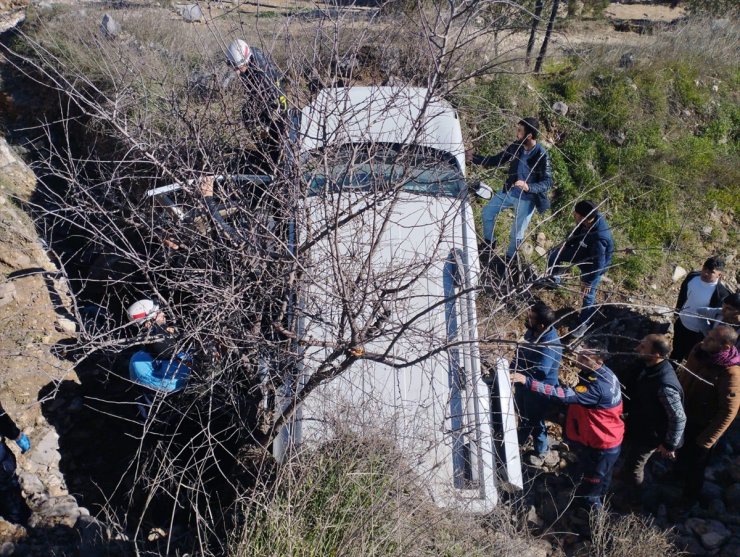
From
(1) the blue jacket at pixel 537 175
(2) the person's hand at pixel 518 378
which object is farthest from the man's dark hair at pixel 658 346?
(1) the blue jacket at pixel 537 175

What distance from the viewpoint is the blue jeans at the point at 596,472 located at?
4.44 m

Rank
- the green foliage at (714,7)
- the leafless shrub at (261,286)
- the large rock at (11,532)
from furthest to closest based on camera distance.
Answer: the green foliage at (714,7) → the large rock at (11,532) → the leafless shrub at (261,286)

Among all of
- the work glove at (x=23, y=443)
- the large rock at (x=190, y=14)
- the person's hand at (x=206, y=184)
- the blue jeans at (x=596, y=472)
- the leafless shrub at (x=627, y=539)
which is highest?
the large rock at (x=190, y=14)

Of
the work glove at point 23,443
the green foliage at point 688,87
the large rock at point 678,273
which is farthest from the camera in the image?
the green foliage at point 688,87

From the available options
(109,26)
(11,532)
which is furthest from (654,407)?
(109,26)

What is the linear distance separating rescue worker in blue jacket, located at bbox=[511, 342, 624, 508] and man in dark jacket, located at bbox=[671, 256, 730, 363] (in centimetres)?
129

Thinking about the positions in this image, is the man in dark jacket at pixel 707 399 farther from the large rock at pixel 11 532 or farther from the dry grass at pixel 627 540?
the large rock at pixel 11 532

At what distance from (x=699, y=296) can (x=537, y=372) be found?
175cm

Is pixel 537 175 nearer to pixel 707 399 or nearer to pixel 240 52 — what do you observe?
pixel 707 399

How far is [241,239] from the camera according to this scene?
139 inches

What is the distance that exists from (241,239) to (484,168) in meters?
3.38

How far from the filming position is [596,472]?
4.49 meters

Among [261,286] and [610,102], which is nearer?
[261,286]

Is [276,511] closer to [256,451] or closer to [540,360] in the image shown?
[256,451]
